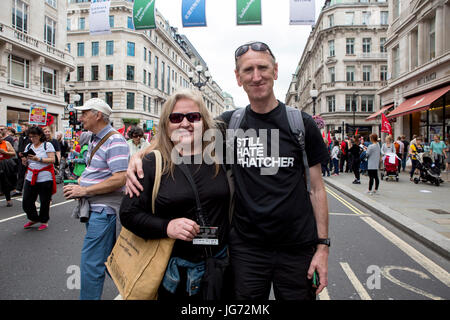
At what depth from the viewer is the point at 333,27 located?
135ft

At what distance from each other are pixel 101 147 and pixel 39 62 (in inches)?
1068

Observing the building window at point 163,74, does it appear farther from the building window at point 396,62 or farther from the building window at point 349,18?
the building window at point 396,62

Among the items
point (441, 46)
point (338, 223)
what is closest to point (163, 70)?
point (441, 46)

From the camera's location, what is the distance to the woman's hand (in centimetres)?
148

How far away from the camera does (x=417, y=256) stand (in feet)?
13.4

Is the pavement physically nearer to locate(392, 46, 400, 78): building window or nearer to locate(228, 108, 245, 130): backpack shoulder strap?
locate(228, 108, 245, 130): backpack shoulder strap

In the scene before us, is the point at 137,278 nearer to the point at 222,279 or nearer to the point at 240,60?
the point at 222,279

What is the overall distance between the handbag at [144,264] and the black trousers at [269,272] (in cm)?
44

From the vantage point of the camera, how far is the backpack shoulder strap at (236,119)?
186 centimetres

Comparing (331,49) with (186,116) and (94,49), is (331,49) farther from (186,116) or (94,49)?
(186,116)

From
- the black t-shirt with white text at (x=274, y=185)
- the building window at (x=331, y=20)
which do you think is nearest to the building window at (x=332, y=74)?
the building window at (x=331, y=20)

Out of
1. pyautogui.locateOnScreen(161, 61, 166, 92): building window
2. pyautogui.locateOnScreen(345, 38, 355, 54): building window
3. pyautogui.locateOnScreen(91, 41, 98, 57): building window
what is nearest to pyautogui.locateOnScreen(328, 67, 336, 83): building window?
pyautogui.locateOnScreen(345, 38, 355, 54): building window

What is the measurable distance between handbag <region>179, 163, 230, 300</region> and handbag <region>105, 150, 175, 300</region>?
0.19 meters

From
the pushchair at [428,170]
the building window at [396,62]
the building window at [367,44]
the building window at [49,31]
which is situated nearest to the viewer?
the pushchair at [428,170]
